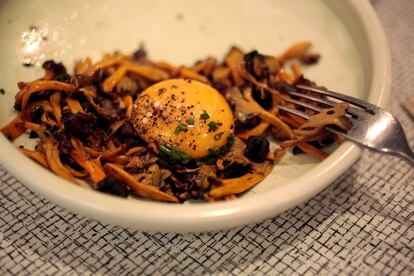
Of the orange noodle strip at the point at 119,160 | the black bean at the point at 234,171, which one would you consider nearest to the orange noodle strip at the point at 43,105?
the orange noodle strip at the point at 119,160

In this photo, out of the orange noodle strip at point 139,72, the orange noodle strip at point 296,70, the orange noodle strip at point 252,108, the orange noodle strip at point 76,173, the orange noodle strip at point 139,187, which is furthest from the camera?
the orange noodle strip at point 296,70

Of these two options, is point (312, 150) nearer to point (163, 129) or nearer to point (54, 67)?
point (163, 129)

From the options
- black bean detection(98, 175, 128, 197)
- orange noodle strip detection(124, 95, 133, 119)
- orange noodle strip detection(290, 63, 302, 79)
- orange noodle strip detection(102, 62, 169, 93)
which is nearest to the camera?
black bean detection(98, 175, 128, 197)

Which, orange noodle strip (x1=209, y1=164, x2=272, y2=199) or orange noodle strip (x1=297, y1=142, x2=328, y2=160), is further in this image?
orange noodle strip (x1=297, y1=142, x2=328, y2=160)

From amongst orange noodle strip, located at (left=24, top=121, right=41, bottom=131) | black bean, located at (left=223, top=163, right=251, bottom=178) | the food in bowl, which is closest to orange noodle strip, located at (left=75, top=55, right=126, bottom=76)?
the food in bowl

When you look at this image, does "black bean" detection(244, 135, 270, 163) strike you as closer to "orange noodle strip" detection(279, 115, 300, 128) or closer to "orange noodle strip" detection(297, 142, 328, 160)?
"orange noodle strip" detection(297, 142, 328, 160)

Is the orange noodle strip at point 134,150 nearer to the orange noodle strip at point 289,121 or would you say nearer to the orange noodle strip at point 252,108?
the orange noodle strip at point 252,108

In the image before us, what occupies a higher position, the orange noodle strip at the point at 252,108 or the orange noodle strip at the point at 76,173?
the orange noodle strip at the point at 76,173
